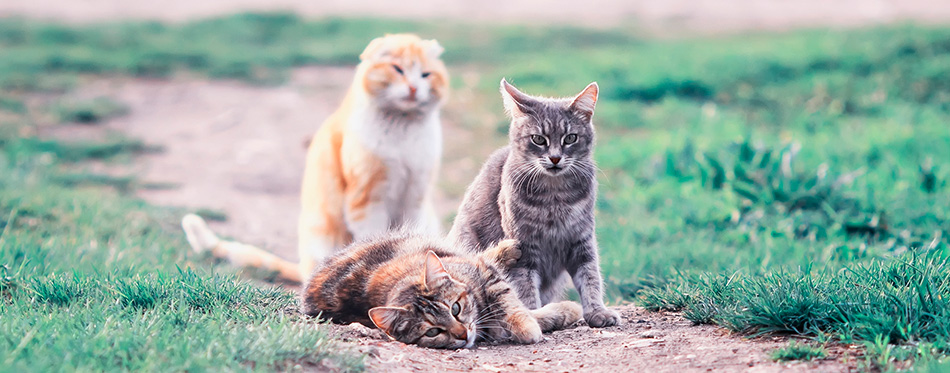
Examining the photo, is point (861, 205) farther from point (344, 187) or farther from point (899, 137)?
point (344, 187)

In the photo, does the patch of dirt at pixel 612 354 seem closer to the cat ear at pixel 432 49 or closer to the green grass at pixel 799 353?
the green grass at pixel 799 353

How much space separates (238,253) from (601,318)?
106 inches

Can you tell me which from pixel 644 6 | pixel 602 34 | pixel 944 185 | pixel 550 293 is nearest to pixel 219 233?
pixel 550 293

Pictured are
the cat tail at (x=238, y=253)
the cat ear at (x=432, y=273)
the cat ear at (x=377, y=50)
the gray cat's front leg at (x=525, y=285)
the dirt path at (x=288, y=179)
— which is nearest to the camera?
the dirt path at (x=288, y=179)

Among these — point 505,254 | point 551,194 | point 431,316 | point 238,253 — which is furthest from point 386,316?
point 238,253

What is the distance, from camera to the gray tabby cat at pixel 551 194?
12.3 feet

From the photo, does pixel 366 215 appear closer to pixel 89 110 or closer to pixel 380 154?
pixel 380 154

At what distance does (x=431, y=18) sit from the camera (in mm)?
17203

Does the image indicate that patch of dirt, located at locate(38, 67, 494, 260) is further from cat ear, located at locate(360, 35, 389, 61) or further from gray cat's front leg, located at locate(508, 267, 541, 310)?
gray cat's front leg, located at locate(508, 267, 541, 310)

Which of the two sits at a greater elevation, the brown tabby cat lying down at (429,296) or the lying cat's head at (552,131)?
the lying cat's head at (552,131)

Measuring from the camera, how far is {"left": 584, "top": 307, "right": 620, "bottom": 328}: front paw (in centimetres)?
375

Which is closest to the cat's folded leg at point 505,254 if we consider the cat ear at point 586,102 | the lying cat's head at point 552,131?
the lying cat's head at point 552,131

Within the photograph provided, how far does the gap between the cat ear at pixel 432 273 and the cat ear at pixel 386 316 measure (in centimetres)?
16

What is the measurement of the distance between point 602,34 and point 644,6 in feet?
14.3
